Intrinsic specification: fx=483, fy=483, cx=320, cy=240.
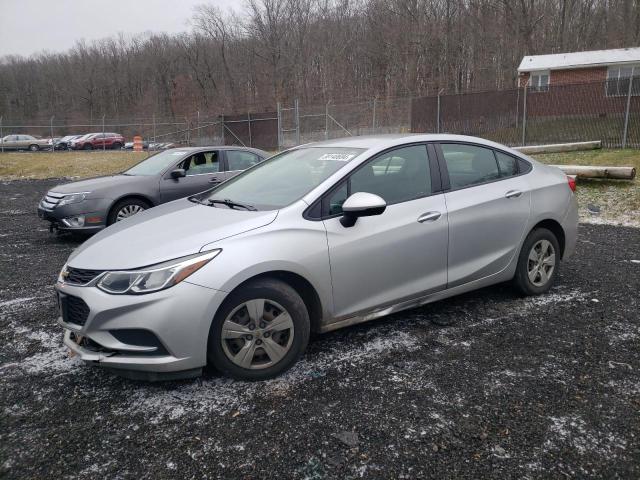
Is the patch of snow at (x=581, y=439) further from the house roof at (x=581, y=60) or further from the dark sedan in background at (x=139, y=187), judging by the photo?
the house roof at (x=581, y=60)

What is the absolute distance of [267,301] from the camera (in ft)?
10.1

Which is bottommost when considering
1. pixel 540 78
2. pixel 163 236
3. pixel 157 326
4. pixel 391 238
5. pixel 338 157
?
pixel 157 326

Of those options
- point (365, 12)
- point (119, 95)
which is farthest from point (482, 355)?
point (119, 95)

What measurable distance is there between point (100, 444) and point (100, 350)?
59 cm

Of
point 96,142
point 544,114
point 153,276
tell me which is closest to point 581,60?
point 544,114

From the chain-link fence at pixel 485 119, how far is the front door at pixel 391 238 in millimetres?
13499

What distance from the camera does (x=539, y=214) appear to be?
4.48 metres

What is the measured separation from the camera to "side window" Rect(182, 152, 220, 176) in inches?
320

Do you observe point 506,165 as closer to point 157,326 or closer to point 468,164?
point 468,164

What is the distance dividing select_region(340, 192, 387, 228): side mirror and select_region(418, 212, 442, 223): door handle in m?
0.51

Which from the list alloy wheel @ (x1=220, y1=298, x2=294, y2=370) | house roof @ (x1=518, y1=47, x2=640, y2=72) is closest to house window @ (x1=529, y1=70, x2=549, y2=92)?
house roof @ (x1=518, y1=47, x2=640, y2=72)

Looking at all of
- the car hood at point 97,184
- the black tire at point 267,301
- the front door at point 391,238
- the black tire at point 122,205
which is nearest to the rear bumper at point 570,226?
the front door at point 391,238

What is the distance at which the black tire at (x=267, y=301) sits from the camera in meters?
2.98

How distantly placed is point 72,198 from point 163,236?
15.5 feet
